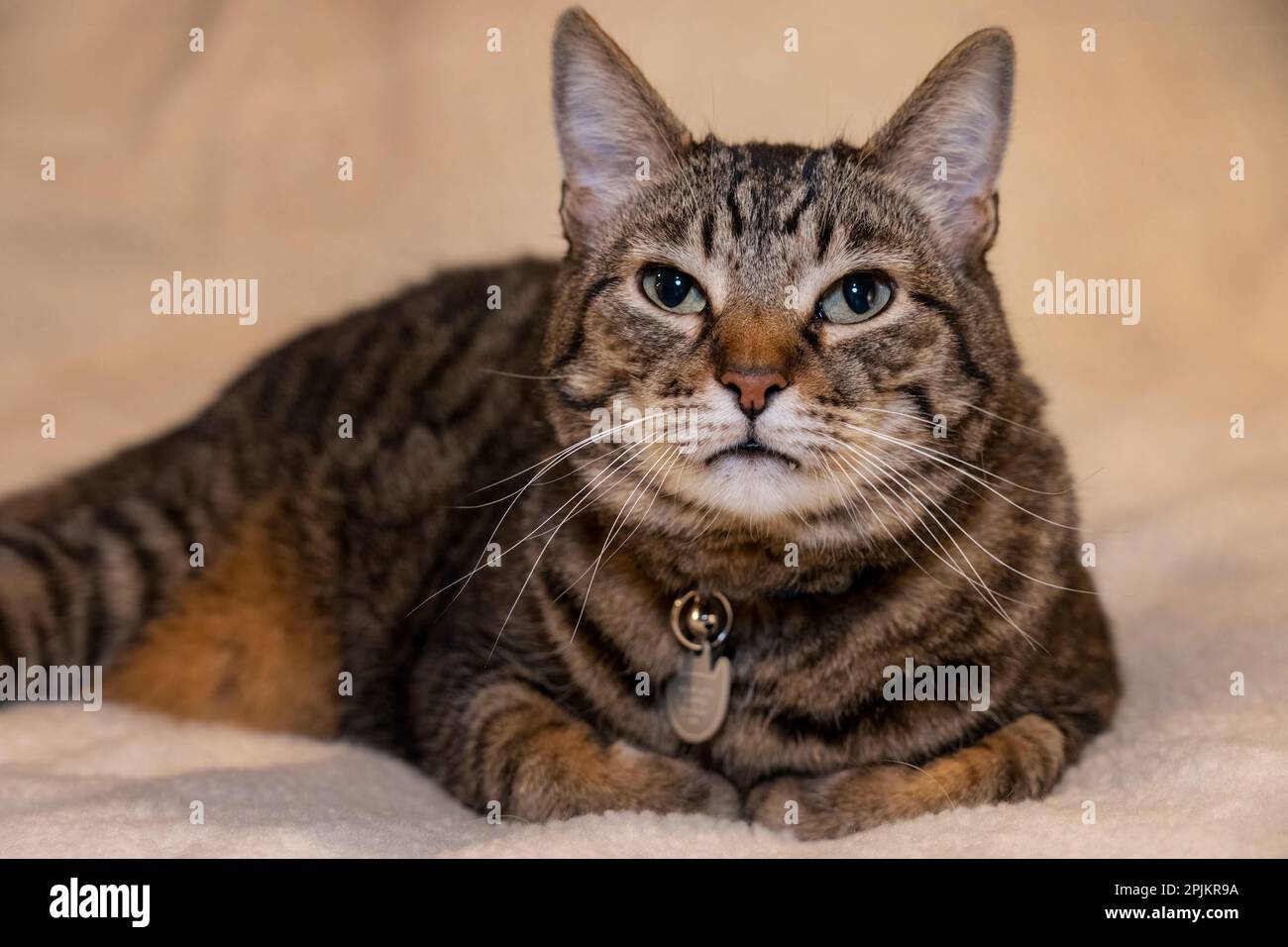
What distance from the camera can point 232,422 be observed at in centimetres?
421

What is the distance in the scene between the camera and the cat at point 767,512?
9.33ft

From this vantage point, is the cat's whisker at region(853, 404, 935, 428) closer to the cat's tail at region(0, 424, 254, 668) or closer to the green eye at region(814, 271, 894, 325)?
the green eye at region(814, 271, 894, 325)

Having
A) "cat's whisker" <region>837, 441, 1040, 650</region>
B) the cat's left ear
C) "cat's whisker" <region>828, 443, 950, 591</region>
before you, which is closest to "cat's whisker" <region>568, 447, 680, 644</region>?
"cat's whisker" <region>828, 443, 950, 591</region>

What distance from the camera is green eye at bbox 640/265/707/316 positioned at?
2965 mm

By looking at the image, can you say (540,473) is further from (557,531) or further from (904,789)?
(904,789)

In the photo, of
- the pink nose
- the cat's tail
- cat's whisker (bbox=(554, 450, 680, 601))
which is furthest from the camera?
the cat's tail

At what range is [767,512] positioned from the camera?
9.20ft

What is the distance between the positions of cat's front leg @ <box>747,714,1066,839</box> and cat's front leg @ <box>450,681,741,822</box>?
123 millimetres

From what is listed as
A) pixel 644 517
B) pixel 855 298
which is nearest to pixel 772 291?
pixel 855 298

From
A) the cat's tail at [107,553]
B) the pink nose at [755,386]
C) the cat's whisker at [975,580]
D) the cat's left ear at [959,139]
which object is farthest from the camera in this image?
the cat's tail at [107,553]

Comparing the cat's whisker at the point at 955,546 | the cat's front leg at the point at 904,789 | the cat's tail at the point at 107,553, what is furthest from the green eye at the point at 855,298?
the cat's tail at the point at 107,553

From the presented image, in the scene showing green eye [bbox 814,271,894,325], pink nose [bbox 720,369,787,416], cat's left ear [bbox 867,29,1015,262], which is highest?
cat's left ear [bbox 867,29,1015,262]

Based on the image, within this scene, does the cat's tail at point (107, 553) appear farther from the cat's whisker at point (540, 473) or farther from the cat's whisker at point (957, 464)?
the cat's whisker at point (957, 464)

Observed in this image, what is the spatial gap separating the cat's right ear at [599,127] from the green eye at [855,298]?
1.61 ft
